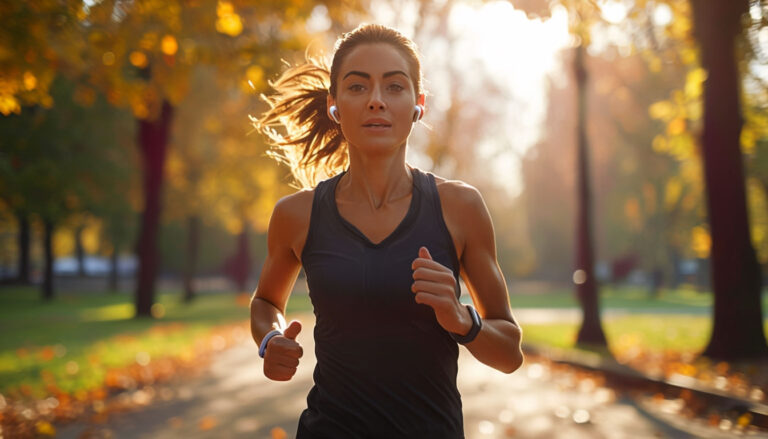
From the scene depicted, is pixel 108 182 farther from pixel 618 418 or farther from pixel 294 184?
pixel 294 184

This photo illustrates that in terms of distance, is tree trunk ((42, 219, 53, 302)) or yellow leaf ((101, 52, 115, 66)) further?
tree trunk ((42, 219, 53, 302))

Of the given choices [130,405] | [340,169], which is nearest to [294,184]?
[340,169]

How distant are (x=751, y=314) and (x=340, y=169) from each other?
31.9 ft

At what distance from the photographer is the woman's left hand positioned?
7.27 feet

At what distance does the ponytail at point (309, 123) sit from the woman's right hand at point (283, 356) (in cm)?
93

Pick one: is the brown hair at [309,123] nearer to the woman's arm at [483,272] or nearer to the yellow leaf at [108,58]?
the woman's arm at [483,272]

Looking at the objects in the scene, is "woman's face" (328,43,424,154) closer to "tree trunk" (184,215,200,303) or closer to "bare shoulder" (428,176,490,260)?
"bare shoulder" (428,176,490,260)

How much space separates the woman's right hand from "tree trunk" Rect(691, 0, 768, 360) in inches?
397

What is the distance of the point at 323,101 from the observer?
3.23 meters

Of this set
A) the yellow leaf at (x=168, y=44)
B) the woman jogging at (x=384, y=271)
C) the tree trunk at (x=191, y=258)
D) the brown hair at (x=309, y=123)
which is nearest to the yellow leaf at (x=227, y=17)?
the yellow leaf at (x=168, y=44)

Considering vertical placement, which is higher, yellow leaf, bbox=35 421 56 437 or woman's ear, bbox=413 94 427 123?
woman's ear, bbox=413 94 427 123

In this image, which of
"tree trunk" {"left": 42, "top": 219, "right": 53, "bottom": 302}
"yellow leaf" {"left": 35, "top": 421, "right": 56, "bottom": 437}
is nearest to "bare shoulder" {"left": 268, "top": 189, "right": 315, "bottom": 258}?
"yellow leaf" {"left": 35, "top": 421, "right": 56, "bottom": 437}

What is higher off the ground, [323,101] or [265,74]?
[265,74]

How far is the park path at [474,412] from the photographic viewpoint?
24.6 feet
